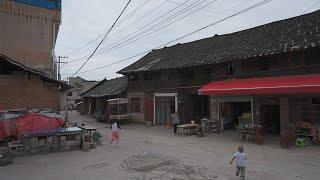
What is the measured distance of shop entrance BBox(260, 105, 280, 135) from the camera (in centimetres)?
2392

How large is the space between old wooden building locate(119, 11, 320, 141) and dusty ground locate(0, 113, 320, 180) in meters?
2.94

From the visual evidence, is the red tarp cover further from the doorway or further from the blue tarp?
the doorway

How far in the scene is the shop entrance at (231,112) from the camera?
2672cm

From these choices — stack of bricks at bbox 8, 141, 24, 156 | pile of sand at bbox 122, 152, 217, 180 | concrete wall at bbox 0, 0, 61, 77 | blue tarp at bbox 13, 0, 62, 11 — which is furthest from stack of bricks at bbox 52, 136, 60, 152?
blue tarp at bbox 13, 0, 62, 11

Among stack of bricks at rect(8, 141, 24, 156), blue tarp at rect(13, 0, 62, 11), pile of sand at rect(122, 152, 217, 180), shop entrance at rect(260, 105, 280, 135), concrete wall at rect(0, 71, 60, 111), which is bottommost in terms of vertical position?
pile of sand at rect(122, 152, 217, 180)

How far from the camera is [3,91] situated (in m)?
19.9

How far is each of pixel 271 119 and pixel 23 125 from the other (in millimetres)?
15990

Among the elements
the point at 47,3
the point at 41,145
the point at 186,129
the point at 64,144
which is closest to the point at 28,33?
the point at 47,3

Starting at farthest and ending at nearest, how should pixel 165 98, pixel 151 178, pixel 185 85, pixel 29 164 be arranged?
pixel 165 98 < pixel 185 85 < pixel 29 164 < pixel 151 178

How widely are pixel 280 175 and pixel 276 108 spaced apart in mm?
12544

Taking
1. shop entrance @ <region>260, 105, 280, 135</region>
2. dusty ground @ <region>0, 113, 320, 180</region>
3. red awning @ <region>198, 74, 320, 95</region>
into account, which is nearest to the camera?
dusty ground @ <region>0, 113, 320, 180</region>

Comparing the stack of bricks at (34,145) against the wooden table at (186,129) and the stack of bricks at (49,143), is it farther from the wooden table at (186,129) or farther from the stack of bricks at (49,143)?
the wooden table at (186,129)

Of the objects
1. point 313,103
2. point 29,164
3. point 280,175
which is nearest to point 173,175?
point 280,175

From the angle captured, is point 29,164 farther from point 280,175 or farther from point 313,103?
point 313,103
